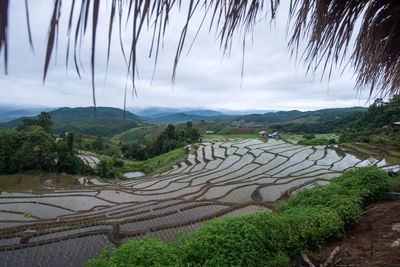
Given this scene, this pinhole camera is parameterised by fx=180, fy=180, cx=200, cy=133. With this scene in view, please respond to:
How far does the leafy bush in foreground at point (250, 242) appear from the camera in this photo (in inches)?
118

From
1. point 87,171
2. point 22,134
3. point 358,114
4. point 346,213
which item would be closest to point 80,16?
point 346,213

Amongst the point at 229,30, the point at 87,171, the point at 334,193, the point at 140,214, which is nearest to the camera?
the point at 229,30

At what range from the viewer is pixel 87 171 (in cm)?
2253

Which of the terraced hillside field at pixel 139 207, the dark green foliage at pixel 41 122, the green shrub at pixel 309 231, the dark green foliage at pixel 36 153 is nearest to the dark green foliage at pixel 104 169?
the dark green foliage at pixel 36 153

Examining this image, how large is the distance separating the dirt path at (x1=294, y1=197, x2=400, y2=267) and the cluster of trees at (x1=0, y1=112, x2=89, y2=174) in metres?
24.5

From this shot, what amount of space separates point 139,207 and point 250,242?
27.2 feet

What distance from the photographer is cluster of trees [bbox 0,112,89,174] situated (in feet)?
58.0

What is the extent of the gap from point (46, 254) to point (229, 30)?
721 centimetres

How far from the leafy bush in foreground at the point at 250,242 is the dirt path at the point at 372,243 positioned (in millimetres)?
252

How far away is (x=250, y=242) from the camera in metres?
3.13


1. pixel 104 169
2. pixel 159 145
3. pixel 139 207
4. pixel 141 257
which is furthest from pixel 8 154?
pixel 159 145

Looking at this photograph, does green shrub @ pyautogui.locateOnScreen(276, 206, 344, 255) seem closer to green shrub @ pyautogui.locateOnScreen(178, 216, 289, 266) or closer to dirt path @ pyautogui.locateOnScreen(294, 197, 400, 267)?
dirt path @ pyautogui.locateOnScreen(294, 197, 400, 267)

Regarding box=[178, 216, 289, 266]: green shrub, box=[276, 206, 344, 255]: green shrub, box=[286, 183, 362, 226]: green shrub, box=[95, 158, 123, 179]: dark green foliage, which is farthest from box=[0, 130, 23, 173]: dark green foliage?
box=[276, 206, 344, 255]: green shrub

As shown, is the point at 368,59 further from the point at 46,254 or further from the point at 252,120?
the point at 252,120
